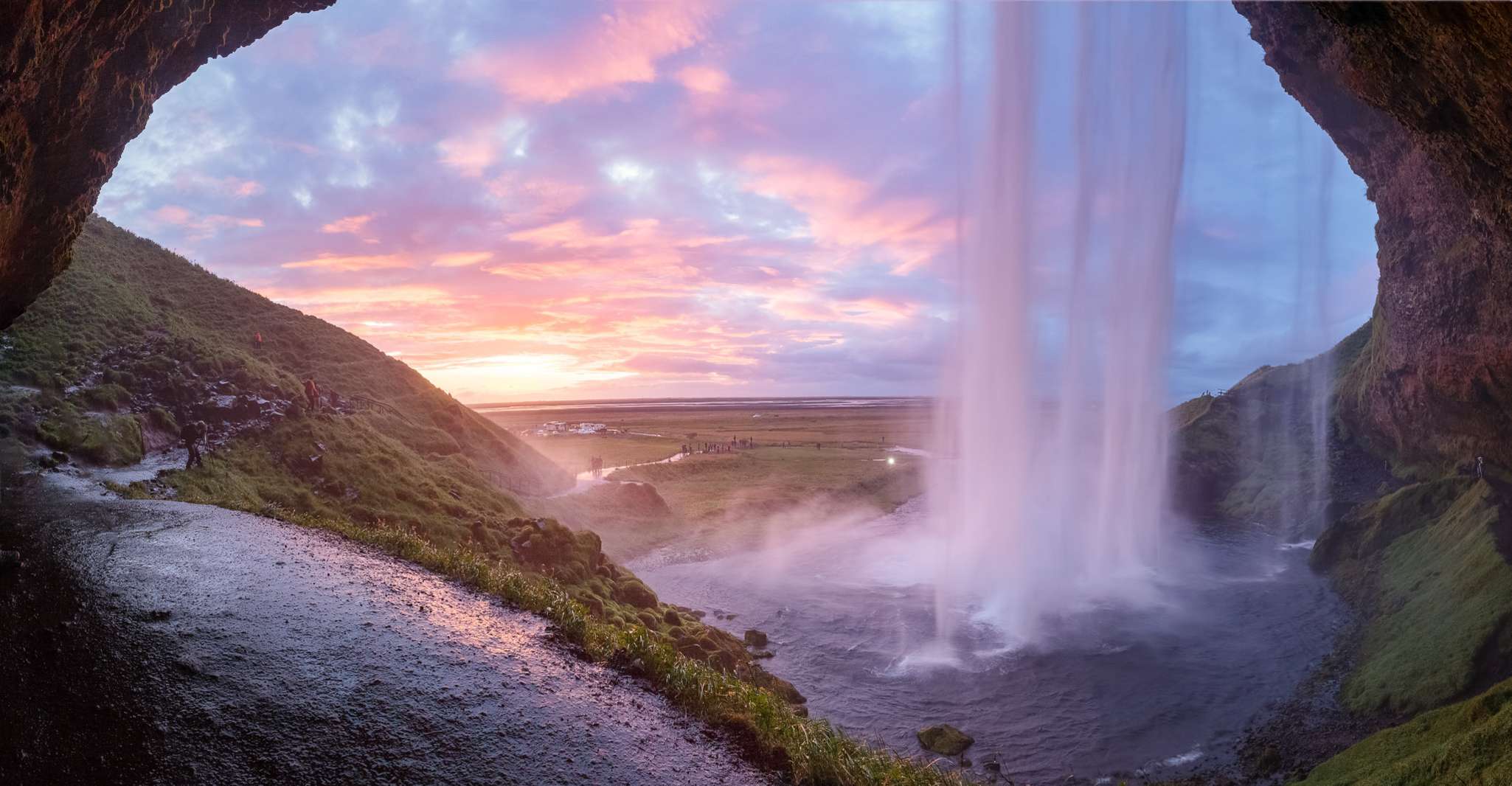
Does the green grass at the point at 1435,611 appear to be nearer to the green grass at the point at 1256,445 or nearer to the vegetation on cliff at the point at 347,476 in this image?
the vegetation on cliff at the point at 347,476

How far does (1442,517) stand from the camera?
34844 millimetres

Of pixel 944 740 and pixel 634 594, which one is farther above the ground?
pixel 634 594

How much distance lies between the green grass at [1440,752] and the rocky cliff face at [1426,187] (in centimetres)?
1392

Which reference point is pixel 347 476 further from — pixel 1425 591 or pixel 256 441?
pixel 1425 591

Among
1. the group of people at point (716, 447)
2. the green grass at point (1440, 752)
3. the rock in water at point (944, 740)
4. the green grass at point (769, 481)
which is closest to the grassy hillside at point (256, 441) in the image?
the rock in water at point (944, 740)

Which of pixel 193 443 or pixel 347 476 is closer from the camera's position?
pixel 193 443

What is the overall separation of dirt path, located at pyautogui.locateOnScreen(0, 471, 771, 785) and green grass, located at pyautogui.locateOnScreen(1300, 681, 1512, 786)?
1514 cm

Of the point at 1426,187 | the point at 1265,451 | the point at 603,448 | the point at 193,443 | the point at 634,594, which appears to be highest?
the point at 1426,187

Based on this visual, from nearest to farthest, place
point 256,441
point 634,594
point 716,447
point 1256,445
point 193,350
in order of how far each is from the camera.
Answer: point 634,594 → point 256,441 → point 193,350 → point 1256,445 → point 716,447

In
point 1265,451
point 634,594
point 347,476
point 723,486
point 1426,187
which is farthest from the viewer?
point 723,486

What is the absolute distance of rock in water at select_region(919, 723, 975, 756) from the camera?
22936mm

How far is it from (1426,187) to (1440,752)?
133 feet

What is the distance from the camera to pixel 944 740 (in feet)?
76.0

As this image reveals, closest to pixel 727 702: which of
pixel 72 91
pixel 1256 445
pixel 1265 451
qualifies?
pixel 72 91
